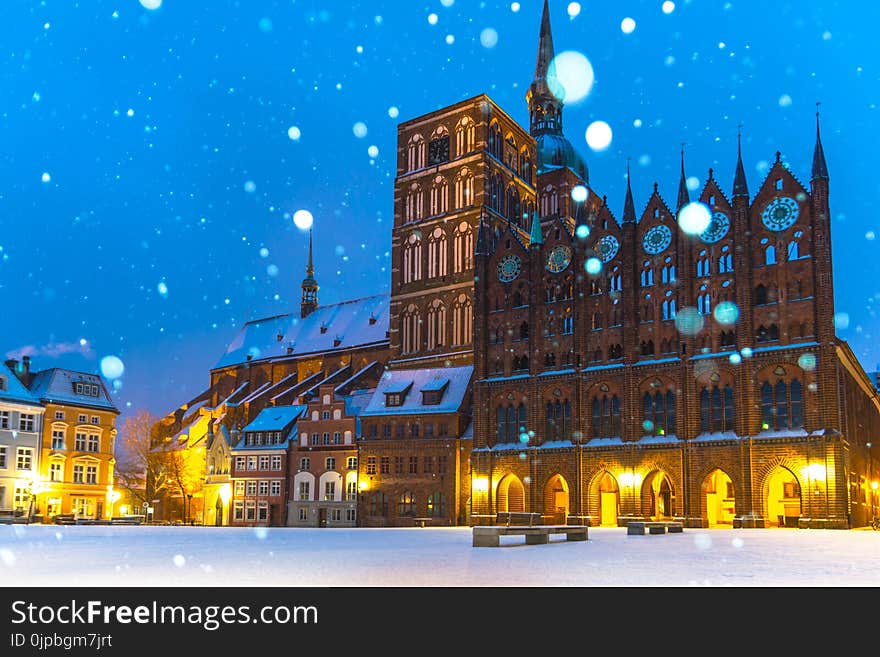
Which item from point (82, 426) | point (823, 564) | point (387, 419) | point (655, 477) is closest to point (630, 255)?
point (655, 477)

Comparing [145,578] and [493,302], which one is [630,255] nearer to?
[493,302]

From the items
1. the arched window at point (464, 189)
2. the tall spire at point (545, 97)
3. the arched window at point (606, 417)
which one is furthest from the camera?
the tall spire at point (545, 97)

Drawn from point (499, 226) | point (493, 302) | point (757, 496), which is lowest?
point (757, 496)

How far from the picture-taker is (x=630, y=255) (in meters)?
60.2

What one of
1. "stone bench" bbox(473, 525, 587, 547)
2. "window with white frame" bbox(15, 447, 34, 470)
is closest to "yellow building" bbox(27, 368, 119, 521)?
"window with white frame" bbox(15, 447, 34, 470)

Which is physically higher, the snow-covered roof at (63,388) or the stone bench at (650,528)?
the snow-covered roof at (63,388)

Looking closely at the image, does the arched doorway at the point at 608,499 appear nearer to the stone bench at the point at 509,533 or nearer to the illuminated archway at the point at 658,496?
the illuminated archway at the point at 658,496

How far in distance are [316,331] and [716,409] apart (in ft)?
183

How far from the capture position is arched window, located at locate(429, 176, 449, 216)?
8375cm

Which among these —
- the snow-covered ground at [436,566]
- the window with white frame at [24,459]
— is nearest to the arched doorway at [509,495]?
the snow-covered ground at [436,566]

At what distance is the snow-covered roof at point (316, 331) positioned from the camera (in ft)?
311

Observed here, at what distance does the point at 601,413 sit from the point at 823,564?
40.6 meters

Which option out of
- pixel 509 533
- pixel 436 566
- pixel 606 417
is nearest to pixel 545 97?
pixel 606 417

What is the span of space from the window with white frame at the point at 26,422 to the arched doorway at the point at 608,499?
45691 mm
